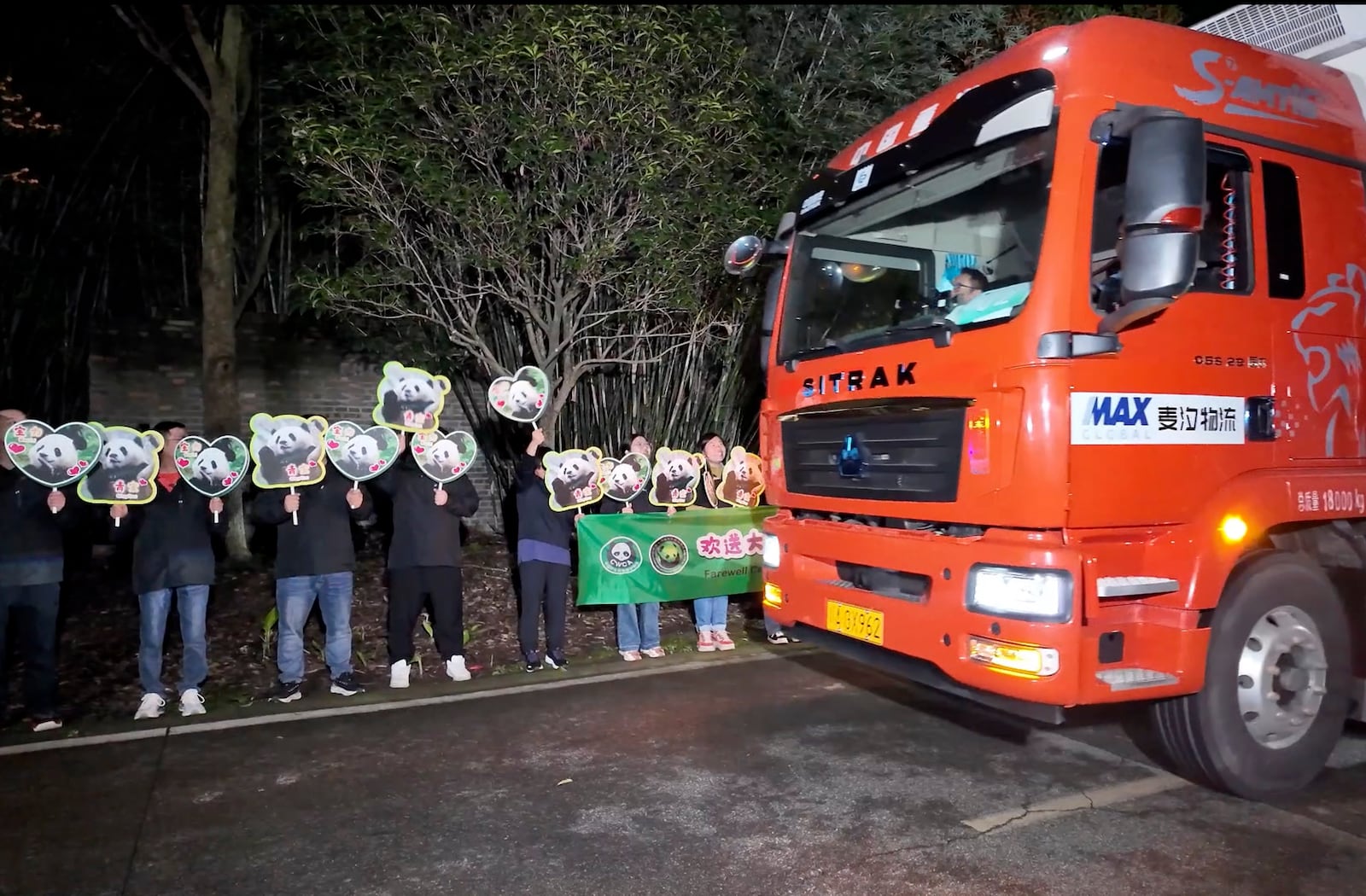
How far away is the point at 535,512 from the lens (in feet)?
22.4

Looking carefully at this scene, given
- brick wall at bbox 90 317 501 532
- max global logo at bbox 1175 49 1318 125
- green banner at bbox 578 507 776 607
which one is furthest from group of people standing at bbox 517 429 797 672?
brick wall at bbox 90 317 501 532

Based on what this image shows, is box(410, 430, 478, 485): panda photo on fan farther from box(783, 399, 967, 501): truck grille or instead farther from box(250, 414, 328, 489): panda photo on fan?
box(783, 399, 967, 501): truck grille

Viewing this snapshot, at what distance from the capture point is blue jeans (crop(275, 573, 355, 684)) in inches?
243

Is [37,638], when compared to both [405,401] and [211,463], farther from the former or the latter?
[405,401]

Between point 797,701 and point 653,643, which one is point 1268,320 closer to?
point 797,701

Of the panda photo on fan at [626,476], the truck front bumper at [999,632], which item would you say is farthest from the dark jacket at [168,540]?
the truck front bumper at [999,632]

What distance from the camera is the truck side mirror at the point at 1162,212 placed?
3.32 meters

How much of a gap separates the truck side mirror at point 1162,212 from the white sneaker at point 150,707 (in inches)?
227

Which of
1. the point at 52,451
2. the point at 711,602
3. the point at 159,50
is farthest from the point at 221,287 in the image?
the point at 711,602

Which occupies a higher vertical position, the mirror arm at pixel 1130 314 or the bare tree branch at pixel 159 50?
the bare tree branch at pixel 159 50

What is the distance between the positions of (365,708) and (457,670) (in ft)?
2.57

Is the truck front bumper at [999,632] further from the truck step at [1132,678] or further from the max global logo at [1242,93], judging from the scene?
the max global logo at [1242,93]

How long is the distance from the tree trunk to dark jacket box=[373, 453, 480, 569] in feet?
11.7

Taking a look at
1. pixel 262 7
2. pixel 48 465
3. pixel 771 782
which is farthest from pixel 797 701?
pixel 262 7
